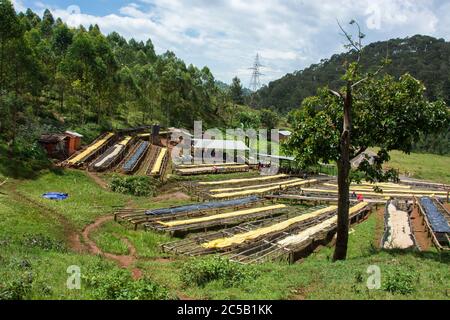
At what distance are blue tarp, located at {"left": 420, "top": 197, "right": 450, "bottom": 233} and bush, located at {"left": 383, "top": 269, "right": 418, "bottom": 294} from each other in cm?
1526

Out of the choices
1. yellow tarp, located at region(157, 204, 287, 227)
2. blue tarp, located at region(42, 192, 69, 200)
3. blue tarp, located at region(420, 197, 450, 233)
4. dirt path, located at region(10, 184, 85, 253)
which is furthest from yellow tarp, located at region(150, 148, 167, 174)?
blue tarp, located at region(420, 197, 450, 233)

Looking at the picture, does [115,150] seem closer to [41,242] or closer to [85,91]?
[85,91]

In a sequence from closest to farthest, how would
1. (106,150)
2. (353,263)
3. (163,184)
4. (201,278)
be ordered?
(201,278)
(353,263)
(163,184)
(106,150)

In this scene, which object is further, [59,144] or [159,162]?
[159,162]

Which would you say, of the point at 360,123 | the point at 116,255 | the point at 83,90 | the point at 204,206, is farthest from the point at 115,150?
the point at 360,123

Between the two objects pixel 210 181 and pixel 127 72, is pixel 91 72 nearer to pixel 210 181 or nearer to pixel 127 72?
pixel 127 72

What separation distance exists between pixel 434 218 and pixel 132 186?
87.4 feet

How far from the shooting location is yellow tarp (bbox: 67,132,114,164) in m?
46.1

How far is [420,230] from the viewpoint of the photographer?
31.7 metres

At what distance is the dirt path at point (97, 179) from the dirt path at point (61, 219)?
9.27 metres

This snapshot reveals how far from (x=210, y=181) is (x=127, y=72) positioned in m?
38.2

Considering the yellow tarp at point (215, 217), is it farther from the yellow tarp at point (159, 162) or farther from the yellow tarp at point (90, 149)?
the yellow tarp at point (90, 149)
